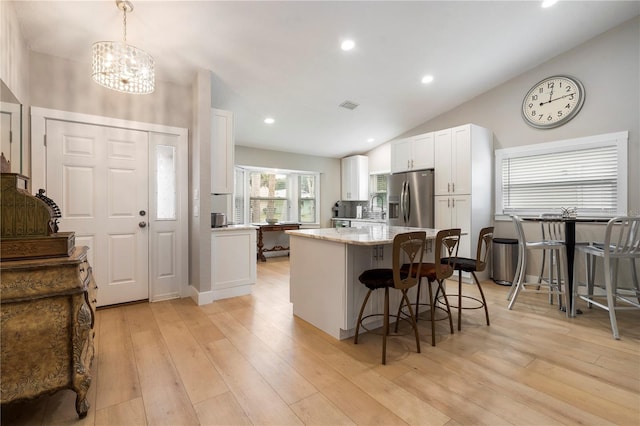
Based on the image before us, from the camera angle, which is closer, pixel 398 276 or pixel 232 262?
pixel 398 276

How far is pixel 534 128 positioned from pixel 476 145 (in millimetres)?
820

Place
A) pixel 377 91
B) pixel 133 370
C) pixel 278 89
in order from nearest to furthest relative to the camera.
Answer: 1. pixel 133 370
2. pixel 278 89
3. pixel 377 91

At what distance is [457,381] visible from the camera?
190 centimetres

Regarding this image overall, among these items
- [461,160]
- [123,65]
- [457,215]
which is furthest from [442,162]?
[123,65]

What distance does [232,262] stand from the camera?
3.75 metres

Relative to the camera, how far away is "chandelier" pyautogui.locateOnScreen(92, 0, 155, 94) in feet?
7.59

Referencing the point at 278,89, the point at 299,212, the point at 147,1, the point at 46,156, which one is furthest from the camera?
the point at 299,212

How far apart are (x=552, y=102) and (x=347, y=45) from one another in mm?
3085

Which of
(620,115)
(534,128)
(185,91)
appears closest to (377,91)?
(534,128)

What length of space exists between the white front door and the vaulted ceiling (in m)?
0.82

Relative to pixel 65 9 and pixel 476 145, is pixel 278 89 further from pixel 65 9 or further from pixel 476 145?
pixel 476 145

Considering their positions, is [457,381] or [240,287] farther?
[240,287]

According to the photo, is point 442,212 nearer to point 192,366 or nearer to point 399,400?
point 399,400

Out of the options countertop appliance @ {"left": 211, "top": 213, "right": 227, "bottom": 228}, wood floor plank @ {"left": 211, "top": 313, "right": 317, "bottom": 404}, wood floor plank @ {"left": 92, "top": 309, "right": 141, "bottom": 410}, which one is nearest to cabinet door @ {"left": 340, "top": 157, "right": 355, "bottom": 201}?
countertop appliance @ {"left": 211, "top": 213, "right": 227, "bottom": 228}
